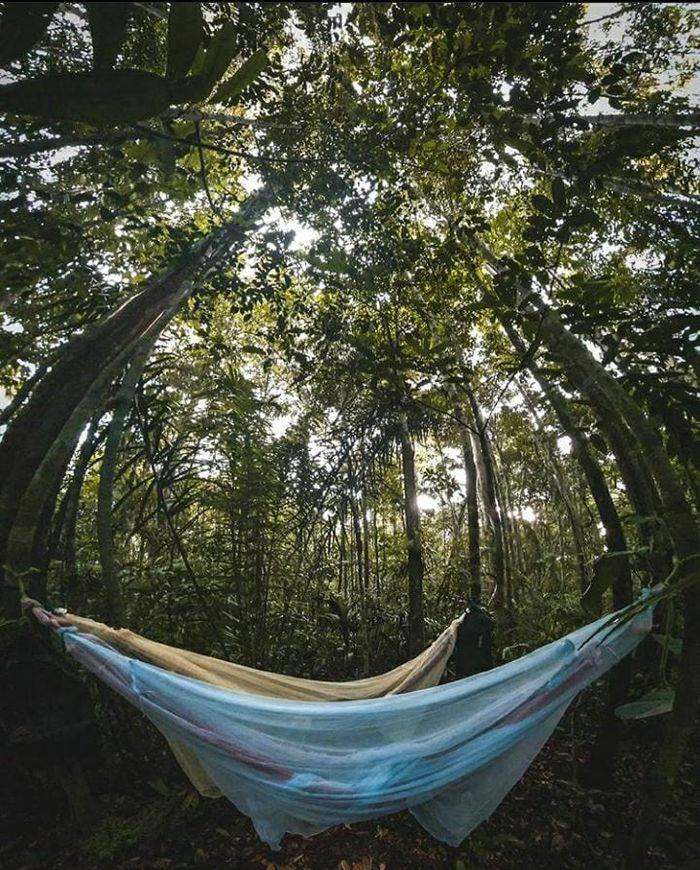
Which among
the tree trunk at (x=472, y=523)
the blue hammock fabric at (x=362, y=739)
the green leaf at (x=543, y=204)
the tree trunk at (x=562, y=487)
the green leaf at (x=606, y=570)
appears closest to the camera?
the green leaf at (x=606, y=570)

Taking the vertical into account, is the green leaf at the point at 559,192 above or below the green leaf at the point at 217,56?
above

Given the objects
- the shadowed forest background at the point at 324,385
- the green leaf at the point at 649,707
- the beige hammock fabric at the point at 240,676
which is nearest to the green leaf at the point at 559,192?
the shadowed forest background at the point at 324,385

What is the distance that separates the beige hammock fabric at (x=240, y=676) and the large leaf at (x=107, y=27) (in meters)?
1.55

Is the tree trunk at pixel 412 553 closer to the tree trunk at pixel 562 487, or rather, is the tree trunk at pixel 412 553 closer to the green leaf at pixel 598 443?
the green leaf at pixel 598 443

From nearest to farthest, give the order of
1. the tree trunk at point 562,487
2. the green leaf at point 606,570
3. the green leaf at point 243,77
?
the green leaf at point 243,77 < the green leaf at point 606,570 < the tree trunk at point 562,487


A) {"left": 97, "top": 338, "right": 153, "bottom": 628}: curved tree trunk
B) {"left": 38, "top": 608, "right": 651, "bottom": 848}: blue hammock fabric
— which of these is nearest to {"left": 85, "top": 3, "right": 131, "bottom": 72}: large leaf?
{"left": 38, "top": 608, "right": 651, "bottom": 848}: blue hammock fabric

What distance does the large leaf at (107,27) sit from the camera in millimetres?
549

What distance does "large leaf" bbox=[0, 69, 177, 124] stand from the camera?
0.61m

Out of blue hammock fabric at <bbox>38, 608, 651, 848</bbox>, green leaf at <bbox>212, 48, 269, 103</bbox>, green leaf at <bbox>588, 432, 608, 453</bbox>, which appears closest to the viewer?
green leaf at <bbox>212, 48, 269, 103</bbox>

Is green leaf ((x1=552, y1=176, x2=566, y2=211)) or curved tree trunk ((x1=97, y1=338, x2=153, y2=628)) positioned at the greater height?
green leaf ((x1=552, y1=176, x2=566, y2=211))

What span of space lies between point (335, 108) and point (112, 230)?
2.46 metres

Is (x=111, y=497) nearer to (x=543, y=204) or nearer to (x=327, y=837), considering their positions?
(x=327, y=837)

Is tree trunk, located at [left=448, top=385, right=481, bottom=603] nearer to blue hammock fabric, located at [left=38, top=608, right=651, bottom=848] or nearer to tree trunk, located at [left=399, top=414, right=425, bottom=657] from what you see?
tree trunk, located at [left=399, top=414, right=425, bottom=657]

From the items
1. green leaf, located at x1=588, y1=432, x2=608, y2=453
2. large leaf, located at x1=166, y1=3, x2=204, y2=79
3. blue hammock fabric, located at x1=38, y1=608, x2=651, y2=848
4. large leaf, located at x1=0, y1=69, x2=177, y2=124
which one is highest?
large leaf, located at x1=166, y1=3, x2=204, y2=79
